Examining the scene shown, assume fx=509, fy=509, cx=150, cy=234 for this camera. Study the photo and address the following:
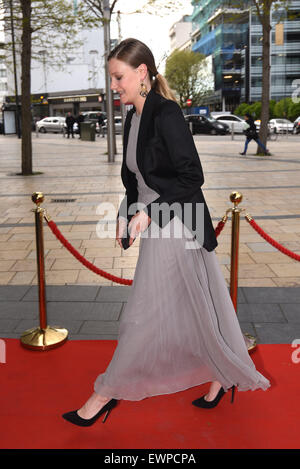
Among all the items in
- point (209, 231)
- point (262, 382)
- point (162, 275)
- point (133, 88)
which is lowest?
point (262, 382)

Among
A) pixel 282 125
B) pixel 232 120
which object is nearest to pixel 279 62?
pixel 232 120

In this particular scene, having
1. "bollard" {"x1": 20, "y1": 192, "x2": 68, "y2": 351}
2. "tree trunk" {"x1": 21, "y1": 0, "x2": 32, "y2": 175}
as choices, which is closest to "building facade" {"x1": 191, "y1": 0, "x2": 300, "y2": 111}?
"tree trunk" {"x1": 21, "y1": 0, "x2": 32, "y2": 175}

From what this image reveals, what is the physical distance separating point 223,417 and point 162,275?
85 cm

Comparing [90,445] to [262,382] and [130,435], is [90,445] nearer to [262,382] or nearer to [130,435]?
[130,435]

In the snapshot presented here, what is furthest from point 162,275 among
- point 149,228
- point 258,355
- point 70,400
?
point 258,355

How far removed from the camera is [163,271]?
7.95ft

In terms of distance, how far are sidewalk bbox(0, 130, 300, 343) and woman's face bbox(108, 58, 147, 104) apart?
1.92 m

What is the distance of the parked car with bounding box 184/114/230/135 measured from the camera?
35.9 meters

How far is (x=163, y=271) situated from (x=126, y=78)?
91cm

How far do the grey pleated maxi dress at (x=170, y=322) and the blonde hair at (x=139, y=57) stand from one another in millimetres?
189

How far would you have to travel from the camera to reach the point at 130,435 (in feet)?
→ 8.14

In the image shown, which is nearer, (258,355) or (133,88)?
(133,88)

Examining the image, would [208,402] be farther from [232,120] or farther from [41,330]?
[232,120]
